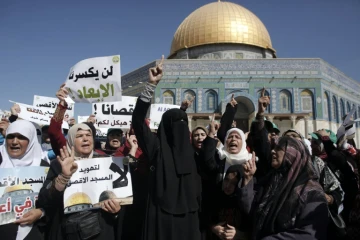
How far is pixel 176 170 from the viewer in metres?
2.45

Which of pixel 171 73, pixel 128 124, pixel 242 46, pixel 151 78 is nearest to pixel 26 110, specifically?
pixel 128 124

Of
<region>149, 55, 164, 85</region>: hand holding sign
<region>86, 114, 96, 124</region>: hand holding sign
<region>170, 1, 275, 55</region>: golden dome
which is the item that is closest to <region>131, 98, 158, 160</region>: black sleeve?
<region>149, 55, 164, 85</region>: hand holding sign

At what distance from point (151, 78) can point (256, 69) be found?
20.4m

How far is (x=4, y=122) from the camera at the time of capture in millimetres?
3973

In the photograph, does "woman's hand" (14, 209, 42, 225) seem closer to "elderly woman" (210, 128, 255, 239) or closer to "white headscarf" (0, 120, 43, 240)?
"white headscarf" (0, 120, 43, 240)

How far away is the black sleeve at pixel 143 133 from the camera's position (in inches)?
99.2

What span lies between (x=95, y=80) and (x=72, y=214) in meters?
1.94

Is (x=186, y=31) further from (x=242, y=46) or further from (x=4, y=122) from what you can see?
(x=4, y=122)

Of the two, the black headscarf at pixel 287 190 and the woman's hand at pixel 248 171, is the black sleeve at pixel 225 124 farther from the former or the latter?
the black headscarf at pixel 287 190

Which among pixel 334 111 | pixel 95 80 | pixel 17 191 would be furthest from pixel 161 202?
pixel 334 111

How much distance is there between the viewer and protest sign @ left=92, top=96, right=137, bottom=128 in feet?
16.8

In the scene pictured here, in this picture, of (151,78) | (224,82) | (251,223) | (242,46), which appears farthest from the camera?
(242,46)

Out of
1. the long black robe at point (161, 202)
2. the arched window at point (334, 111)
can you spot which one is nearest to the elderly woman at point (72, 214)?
the long black robe at point (161, 202)

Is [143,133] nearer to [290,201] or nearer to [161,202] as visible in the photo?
[161,202]
